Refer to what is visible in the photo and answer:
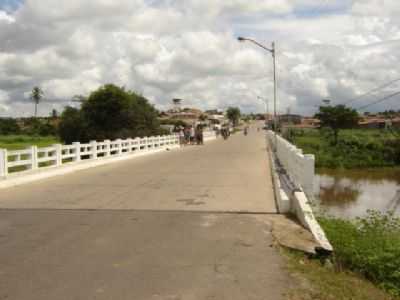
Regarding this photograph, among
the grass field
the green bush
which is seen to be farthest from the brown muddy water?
the grass field

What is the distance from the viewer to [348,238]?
8680 mm

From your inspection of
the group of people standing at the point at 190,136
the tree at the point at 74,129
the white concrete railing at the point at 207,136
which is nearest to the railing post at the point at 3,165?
the group of people standing at the point at 190,136

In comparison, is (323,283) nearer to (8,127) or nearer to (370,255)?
(370,255)

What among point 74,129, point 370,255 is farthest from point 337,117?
point 370,255

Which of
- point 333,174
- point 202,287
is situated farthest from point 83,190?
point 333,174

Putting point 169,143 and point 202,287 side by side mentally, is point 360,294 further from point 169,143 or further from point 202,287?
point 169,143

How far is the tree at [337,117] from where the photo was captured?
85.6m

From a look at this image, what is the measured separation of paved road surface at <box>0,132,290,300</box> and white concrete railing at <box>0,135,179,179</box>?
2139mm

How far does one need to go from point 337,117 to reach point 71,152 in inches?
2792

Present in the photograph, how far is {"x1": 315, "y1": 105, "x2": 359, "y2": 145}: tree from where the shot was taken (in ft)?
281

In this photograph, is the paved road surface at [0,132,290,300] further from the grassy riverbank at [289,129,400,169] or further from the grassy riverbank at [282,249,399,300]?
the grassy riverbank at [289,129,400,169]

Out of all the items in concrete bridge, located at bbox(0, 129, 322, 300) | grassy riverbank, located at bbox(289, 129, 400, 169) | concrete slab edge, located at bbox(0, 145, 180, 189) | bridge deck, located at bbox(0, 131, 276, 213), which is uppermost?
concrete slab edge, located at bbox(0, 145, 180, 189)

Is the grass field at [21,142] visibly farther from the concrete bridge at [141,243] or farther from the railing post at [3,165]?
the concrete bridge at [141,243]

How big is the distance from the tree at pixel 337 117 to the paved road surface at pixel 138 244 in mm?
75191
